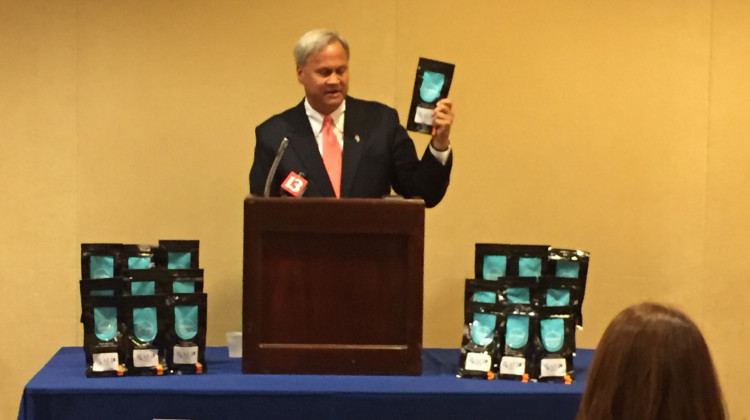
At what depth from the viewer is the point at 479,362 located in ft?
7.34

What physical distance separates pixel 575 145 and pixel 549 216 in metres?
0.30

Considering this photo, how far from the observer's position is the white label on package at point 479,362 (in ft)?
7.34

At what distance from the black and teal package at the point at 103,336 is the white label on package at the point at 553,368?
3.39 feet

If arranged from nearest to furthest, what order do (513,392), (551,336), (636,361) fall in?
(636,361), (513,392), (551,336)

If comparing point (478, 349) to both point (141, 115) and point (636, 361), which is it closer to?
point (636, 361)

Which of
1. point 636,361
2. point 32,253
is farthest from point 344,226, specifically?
point 32,253

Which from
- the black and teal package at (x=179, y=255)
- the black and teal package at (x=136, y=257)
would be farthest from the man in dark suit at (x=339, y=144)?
the black and teal package at (x=136, y=257)

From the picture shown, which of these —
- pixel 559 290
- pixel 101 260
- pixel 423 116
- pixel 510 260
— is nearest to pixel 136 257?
pixel 101 260

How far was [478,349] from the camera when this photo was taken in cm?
225

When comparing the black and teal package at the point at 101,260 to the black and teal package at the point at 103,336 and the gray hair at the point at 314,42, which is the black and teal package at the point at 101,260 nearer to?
the black and teal package at the point at 103,336

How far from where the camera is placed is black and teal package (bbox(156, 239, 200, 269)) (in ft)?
8.23

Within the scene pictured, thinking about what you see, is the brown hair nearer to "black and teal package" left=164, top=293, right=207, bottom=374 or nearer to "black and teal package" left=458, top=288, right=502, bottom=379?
"black and teal package" left=458, top=288, right=502, bottom=379

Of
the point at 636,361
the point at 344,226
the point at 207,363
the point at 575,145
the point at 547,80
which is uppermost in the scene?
the point at 547,80

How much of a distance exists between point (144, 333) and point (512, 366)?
0.92 m
